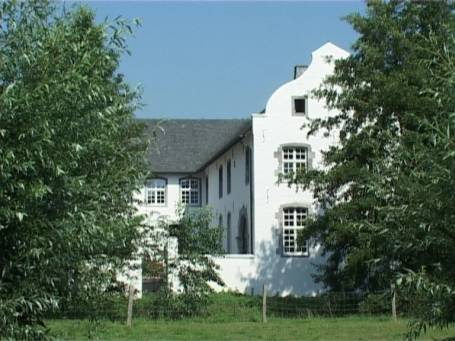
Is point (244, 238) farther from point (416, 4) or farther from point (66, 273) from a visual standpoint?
point (66, 273)

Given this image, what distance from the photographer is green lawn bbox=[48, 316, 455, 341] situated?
18875mm

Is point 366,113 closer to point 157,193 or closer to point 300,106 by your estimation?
point 300,106

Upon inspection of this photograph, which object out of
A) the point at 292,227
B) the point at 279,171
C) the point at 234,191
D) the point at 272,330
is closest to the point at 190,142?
the point at 234,191

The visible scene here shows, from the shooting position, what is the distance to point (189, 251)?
81.8ft

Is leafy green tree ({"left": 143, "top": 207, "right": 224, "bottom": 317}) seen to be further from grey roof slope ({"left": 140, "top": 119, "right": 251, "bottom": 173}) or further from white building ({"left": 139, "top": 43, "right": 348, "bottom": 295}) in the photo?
grey roof slope ({"left": 140, "top": 119, "right": 251, "bottom": 173})

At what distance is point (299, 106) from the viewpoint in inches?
1399

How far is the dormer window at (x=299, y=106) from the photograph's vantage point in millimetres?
35438

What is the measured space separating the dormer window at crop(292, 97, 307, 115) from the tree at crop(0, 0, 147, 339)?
2683 cm

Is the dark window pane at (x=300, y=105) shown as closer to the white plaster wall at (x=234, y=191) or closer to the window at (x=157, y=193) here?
the white plaster wall at (x=234, y=191)

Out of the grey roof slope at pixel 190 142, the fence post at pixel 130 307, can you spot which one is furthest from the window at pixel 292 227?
the fence post at pixel 130 307

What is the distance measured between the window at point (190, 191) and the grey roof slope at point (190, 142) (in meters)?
1.10

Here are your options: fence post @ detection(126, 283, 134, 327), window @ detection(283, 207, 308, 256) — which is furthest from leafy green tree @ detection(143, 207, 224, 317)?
window @ detection(283, 207, 308, 256)

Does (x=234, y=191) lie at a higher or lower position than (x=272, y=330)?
higher

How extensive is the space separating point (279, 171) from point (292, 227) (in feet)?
8.17
